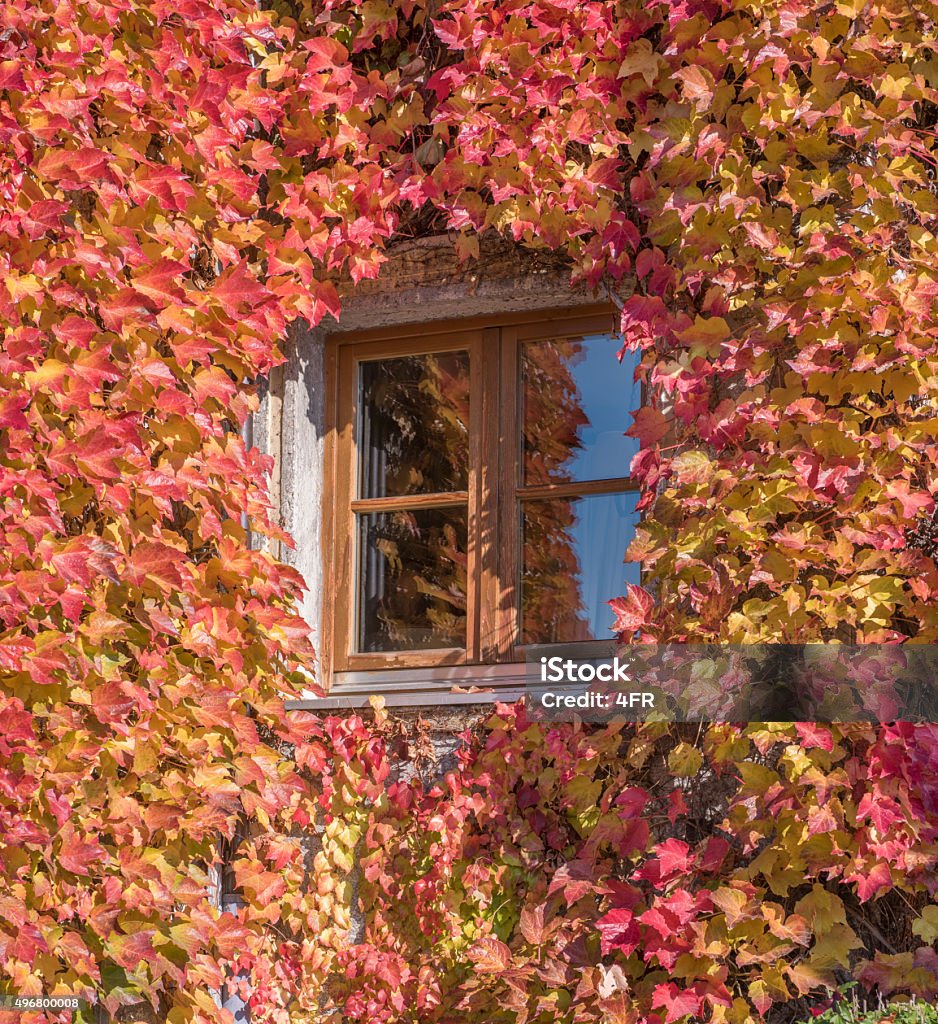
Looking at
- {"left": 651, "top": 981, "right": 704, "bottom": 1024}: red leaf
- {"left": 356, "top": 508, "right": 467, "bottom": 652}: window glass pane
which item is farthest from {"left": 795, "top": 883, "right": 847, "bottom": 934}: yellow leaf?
{"left": 356, "top": 508, "right": 467, "bottom": 652}: window glass pane

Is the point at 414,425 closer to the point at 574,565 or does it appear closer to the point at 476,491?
the point at 476,491

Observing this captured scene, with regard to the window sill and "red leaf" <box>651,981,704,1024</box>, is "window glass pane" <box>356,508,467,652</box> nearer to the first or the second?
the window sill

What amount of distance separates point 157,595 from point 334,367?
1.06 metres

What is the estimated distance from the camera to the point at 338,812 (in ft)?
10.8

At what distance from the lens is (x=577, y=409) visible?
3.45 meters

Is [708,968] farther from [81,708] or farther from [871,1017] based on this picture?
[81,708]

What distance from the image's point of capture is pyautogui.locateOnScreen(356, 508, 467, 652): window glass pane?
138 inches

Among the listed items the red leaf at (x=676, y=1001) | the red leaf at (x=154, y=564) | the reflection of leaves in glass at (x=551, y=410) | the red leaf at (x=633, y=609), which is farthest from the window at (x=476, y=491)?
the red leaf at (x=676, y=1001)

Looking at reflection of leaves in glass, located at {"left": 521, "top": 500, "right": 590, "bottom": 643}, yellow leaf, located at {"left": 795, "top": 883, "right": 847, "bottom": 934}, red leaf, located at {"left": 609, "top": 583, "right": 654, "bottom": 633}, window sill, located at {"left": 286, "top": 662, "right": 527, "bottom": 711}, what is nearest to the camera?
yellow leaf, located at {"left": 795, "top": 883, "right": 847, "bottom": 934}

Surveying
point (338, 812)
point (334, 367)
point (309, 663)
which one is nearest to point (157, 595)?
point (309, 663)

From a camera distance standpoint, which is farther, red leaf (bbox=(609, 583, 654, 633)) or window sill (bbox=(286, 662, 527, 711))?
window sill (bbox=(286, 662, 527, 711))

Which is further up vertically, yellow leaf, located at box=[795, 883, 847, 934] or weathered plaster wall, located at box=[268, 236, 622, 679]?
weathered plaster wall, located at box=[268, 236, 622, 679]

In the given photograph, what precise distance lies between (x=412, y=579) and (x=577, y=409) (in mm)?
684

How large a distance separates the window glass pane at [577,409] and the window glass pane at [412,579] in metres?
0.31
